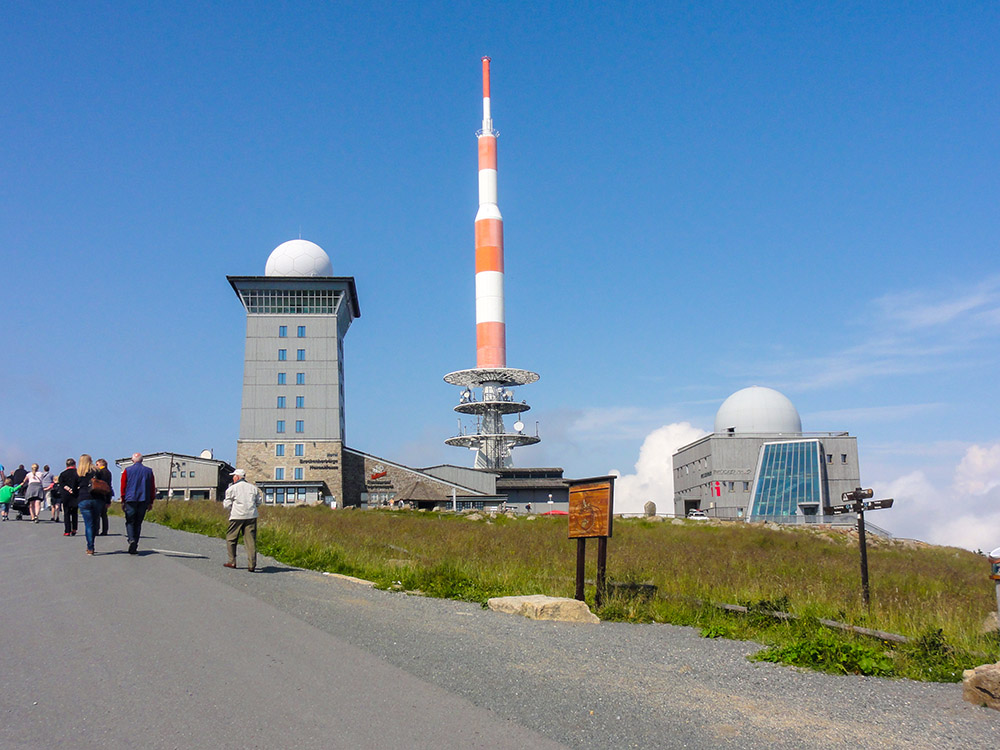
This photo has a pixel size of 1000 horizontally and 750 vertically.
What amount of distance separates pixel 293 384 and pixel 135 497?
5533 centimetres

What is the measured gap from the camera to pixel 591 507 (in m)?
12.0

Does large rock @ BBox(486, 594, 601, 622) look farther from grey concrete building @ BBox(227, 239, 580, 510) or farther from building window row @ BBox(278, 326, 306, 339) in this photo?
building window row @ BBox(278, 326, 306, 339)

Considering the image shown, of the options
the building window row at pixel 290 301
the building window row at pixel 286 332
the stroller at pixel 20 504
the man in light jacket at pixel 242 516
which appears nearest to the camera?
the man in light jacket at pixel 242 516

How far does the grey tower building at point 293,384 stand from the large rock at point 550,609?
59294mm

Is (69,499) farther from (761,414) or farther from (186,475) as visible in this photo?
(761,414)

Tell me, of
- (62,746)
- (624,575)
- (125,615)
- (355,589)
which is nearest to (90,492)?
(355,589)

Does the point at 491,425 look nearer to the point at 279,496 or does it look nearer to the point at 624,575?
the point at 279,496

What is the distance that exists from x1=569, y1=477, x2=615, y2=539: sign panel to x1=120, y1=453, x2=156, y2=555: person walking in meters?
7.93

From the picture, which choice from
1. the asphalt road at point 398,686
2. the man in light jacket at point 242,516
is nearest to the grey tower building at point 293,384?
the man in light jacket at point 242,516

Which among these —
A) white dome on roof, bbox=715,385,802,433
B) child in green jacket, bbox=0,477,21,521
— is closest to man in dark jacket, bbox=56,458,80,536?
child in green jacket, bbox=0,477,21,521

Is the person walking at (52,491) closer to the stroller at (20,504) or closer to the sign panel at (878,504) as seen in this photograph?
the stroller at (20,504)

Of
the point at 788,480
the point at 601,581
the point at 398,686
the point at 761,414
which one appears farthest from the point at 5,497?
the point at 761,414

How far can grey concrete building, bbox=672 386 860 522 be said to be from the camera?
63531mm

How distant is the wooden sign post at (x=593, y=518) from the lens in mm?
11539
